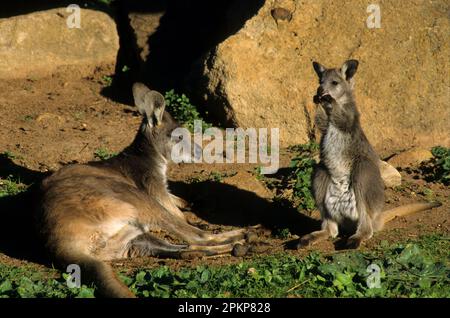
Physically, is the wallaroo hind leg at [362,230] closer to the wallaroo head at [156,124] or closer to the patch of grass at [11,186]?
the wallaroo head at [156,124]

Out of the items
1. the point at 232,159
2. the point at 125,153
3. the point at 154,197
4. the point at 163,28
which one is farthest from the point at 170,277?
the point at 163,28

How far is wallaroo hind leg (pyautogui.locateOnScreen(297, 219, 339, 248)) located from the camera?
774 centimetres

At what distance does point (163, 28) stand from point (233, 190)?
14.5 feet

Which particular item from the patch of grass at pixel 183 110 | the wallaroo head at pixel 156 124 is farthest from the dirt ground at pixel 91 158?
the wallaroo head at pixel 156 124

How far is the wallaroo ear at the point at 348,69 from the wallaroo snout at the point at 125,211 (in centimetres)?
190

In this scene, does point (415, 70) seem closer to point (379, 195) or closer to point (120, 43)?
point (379, 195)

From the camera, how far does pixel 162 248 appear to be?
7562 mm

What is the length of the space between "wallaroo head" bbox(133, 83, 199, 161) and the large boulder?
2.37 metres

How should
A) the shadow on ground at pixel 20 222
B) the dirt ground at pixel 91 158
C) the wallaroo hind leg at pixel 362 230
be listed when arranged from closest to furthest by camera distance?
the shadow on ground at pixel 20 222 → the wallaroo hind leg at pixel 362 230 → the dirt ground at pixel 91 158

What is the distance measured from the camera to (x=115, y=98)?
1233 centimetres

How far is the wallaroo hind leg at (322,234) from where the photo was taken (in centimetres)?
774

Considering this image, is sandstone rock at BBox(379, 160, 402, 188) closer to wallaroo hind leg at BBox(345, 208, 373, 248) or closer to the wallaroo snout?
wallaroo hind leg at BBox(345, 208, 373, 248)

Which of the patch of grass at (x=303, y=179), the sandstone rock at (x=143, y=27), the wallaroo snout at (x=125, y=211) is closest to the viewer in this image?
the wallaroo snout at (x=125, y=211)

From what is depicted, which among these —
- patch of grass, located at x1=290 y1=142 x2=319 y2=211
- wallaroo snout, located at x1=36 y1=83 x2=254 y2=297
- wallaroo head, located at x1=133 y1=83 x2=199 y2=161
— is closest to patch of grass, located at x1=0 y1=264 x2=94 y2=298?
wallaroo snout, located at x1=36 y1=83 x2=254 y2=297
